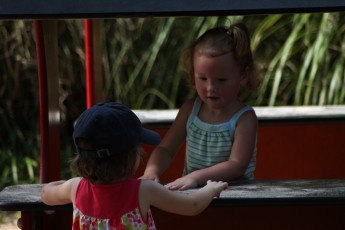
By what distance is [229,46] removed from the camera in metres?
2.89

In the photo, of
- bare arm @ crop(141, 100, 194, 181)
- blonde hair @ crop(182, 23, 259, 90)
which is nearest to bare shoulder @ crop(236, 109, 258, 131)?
blonde hair @ crop(182, 23, 259, 90)

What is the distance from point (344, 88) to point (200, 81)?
3020 mm

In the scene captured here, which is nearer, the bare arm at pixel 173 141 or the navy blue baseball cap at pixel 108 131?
the navy blue baseball cap at pixel 108 131

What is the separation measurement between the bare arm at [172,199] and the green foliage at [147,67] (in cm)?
337

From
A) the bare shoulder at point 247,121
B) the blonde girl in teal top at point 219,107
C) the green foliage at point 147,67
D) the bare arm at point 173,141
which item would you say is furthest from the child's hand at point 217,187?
the green foliage at point 147,67

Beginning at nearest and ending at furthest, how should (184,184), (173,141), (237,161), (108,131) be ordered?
(108,131)
(184,184)
(237,161)
(173,141)

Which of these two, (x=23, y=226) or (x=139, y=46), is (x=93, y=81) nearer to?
(x=23, y=226)

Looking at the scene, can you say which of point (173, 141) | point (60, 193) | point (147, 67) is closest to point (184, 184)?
point (60, 193)

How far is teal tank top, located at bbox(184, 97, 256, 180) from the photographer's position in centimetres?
294

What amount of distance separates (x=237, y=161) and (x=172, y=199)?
51 centimetres

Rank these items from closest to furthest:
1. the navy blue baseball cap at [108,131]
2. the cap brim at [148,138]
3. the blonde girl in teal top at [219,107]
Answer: the navy blue baseball cap at [108,131], the cap brim at [148,138], the blonde girl in teal top at [219,107]

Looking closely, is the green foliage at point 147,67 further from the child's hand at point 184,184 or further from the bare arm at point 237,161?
the child's hand at point 184,184

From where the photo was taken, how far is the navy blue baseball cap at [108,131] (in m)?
2.29

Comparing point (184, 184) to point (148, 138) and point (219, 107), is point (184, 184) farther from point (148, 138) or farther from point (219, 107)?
point (219, 107)
